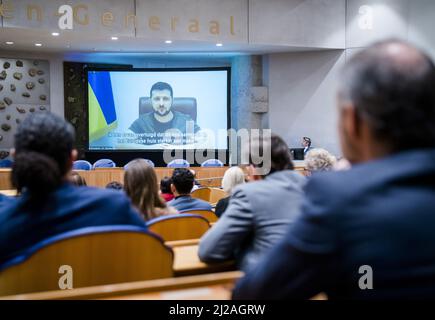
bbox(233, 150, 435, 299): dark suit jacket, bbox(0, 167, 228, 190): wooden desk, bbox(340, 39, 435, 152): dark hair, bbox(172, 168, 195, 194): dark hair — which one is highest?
bbox(340, 39, 435, 152): dark hair

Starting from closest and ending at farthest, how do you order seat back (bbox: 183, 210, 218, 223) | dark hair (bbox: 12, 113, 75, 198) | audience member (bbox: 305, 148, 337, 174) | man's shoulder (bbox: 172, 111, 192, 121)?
1. dark hair (bbox: 12, 113, 75, 198)
2. seat back (bbox: 183, 210, 218, 223)
3. audience member (bbox: 305, 148, 337, 174)
4. man's shoulder (bbox: 172, 111, 192, 121)

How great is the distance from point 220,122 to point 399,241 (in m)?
10.5

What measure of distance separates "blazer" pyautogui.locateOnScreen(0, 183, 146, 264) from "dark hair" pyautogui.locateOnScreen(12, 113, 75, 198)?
0.05 meters

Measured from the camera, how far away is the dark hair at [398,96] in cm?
78

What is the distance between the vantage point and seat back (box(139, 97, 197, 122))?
35.8ft

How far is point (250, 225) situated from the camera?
1.61 meters

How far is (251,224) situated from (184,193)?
1903 millimetres

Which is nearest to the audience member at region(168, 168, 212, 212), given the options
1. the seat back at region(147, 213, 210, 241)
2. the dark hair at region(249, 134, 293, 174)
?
the seat back at region(147, 213, 210, 241)

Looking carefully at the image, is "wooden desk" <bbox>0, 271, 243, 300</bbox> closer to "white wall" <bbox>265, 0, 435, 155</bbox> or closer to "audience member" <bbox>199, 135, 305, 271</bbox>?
"audience member" <bbox>199, 135, 305, 271</bbox>

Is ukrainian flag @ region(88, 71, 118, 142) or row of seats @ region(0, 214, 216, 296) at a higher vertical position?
ukrainian flag @ region(88, 71, 118, 142)

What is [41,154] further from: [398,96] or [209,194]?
[209,194]

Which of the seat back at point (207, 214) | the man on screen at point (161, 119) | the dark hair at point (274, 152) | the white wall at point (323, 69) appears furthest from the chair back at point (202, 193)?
the man on screen at point (161, 119)

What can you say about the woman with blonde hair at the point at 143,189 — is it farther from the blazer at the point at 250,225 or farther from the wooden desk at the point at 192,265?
the blazer at the point at 250,225

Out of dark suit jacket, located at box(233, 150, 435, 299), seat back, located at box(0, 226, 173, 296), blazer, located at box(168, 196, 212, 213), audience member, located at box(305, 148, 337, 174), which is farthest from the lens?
audience member, located at box(305, 148, 337, 174)
